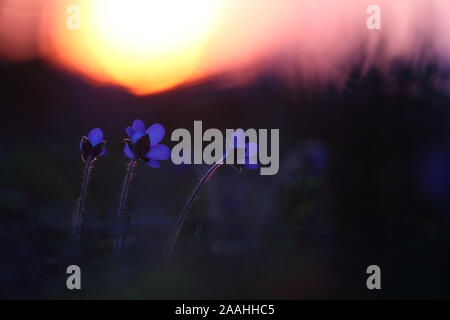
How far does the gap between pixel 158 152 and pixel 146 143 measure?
4 centimetres

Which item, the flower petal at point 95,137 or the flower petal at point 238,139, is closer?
the flower petal at point 238,139

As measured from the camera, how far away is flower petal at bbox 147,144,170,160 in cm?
115

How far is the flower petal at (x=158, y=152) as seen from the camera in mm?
1154

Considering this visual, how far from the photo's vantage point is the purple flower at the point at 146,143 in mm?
1158

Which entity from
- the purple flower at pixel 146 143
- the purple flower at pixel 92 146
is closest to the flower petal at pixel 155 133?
the purple flower at pixel 146 143

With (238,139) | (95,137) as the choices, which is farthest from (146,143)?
(238,139)

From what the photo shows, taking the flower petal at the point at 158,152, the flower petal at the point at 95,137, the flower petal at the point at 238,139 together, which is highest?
the flower petal at the point at 95,137

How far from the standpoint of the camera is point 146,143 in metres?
1.16

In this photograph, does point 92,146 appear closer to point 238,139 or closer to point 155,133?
point 155,133

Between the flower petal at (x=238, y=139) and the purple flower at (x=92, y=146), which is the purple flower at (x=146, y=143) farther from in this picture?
the flower petal at (x=238, y=139)

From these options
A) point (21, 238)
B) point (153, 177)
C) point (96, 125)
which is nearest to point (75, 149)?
point (96, 125)

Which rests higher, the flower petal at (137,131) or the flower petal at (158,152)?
the flower petal at (137,131)

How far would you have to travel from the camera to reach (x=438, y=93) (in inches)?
76.8

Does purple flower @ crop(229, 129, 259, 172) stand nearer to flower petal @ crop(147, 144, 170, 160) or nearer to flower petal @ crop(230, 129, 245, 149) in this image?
flower petal @ crop(230, 129, 245, 149)
